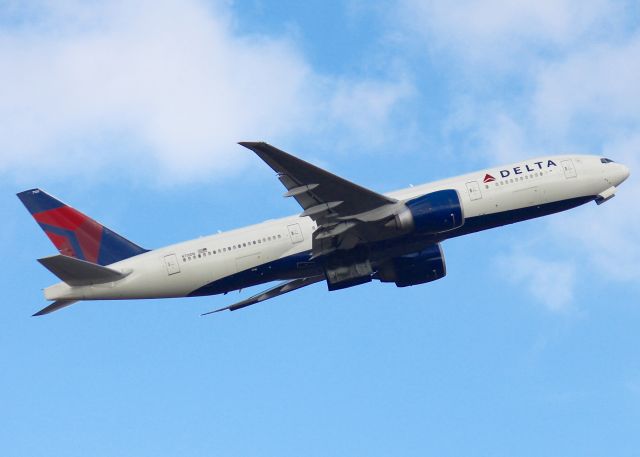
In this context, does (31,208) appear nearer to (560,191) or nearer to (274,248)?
(274,248)

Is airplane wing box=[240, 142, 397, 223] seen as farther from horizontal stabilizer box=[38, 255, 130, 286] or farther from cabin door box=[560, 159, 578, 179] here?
horizontal stabilizer box=[38, 255, 130, 286]

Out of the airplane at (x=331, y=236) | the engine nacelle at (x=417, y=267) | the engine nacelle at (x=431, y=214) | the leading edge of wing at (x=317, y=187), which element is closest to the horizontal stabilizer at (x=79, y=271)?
the airplane at (x=331, y=236)

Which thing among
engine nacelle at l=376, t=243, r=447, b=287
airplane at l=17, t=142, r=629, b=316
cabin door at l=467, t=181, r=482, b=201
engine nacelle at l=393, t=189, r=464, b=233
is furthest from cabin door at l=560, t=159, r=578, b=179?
engine nacelle at l=376, t=243, r=447, b=287

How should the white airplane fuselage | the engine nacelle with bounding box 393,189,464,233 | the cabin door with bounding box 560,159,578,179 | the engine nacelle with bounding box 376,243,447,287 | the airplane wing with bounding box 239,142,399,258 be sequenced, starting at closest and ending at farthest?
the airplane wing with bounding box 239,142,399,258, the engine nacelle with bounding box 393,189,464,233, the white airplane fuselage, the cabin door with bounding box 560,159,578,179, the engine nacelle with bounding box 376,243,447,287

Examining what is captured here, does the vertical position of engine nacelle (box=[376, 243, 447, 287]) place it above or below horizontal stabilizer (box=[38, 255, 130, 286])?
below

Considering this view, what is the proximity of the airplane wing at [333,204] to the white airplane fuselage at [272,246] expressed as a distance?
1873mm

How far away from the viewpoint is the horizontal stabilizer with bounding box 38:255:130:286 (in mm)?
47800

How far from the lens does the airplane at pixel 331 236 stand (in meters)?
49.2

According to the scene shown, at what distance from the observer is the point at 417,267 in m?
54.3

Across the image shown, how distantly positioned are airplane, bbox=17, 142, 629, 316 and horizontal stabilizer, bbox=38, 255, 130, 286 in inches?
2.0

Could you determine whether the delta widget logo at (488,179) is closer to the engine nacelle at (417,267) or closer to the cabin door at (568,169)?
the cabin door at (568,169)

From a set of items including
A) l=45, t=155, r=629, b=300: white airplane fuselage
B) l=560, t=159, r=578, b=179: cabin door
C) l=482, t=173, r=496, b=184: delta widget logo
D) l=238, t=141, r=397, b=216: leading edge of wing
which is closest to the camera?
l=238, t=141, r=397, b=216: leading edge of wing

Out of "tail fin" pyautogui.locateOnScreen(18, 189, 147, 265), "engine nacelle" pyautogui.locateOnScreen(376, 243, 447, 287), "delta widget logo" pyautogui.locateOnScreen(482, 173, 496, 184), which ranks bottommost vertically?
"engine nacelle" pyautogui.locateOnScreen(376, 243, 447, 287)

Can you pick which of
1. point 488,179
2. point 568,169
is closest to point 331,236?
point 488,179
